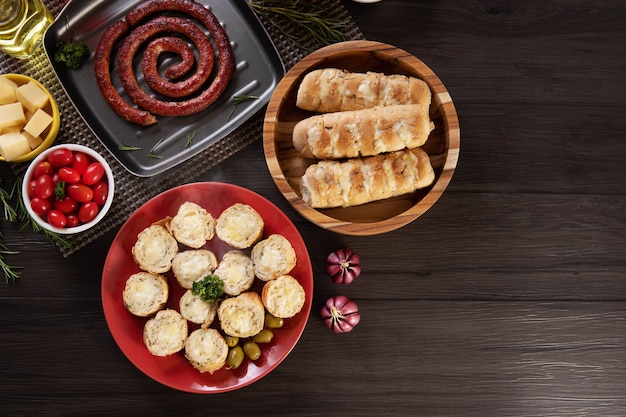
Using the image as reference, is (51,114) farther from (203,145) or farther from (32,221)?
(203,145)

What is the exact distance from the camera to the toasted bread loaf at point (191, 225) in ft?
7.14

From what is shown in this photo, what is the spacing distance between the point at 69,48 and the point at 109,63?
144mm

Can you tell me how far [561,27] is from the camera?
2.47m

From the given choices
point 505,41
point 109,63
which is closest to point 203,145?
point 109,63

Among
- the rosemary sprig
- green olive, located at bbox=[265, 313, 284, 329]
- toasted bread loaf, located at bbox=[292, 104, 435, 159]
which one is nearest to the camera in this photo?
toasted bread loaf, located at bbox=[292, 104, 435, 159]

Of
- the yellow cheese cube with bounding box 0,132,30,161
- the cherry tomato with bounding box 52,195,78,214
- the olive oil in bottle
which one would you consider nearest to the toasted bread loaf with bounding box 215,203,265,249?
the cherry tomato with bounding box 52,195,78,214

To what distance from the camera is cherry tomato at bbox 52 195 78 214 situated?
7.08 ft

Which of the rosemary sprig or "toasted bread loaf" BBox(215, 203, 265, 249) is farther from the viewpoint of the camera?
the rosemary sprig

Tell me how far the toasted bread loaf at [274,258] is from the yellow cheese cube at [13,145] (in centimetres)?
90

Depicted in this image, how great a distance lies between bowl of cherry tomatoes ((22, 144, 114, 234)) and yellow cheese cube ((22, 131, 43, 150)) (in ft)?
0.29

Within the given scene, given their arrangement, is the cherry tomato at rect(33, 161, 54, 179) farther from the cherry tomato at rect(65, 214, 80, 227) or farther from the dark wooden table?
the dark wooden table

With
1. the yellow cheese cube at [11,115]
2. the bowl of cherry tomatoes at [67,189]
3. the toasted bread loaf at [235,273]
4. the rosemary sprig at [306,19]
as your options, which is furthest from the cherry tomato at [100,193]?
the rosemary sprig at [306,19]

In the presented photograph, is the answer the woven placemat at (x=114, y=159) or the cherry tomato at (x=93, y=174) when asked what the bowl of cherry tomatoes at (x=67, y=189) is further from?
the woven placemat at (x=114, y=159)

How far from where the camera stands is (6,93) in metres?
2.16
